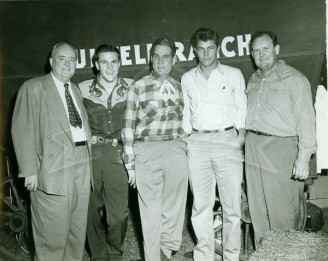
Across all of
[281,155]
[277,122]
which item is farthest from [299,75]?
[281,155]

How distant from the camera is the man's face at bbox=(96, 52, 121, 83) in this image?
3.95 meters

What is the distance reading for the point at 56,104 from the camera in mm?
3736

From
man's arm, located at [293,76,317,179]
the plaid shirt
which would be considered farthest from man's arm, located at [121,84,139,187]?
man's arm, located at [293,76,317,179]

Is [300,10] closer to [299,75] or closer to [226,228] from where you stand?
[299,75]

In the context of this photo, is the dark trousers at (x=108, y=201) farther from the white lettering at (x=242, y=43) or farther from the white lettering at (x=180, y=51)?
the white lettering at (x=242, y=43)

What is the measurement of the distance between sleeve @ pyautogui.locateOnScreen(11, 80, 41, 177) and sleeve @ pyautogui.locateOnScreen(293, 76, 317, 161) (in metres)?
2.70

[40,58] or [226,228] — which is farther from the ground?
[40,58]

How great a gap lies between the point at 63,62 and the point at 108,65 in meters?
0.48

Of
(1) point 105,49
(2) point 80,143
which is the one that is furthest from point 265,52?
(2) point 80,143

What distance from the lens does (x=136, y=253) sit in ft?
16.1

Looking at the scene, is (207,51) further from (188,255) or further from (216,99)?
(188,255)

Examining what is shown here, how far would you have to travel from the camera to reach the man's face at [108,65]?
3945 mm

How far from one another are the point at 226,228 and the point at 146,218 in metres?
0.90

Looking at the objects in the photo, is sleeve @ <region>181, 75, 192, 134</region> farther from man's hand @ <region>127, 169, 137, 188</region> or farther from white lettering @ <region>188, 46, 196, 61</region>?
man's hand @ <region>127, 169, 137, 188</region>
